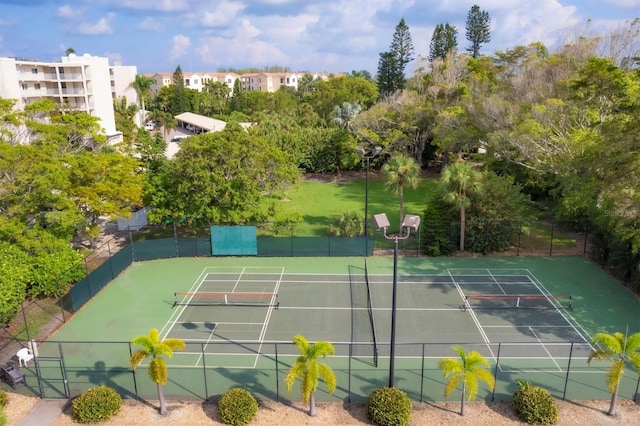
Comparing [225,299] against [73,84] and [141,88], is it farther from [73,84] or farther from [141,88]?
[141,88]

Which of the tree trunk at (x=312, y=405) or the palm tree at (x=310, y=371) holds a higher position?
the palm tree at (x=310, y=371)

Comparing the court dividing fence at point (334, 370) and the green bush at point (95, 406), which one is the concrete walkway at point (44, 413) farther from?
the green bush at point (95, 406)

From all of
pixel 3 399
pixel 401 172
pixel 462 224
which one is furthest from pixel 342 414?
pixel 401 172

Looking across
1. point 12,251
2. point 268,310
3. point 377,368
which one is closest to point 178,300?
point 268,310

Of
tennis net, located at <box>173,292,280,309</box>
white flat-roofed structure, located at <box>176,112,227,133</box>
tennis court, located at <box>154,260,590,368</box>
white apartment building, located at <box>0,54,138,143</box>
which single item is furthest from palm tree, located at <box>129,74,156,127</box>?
tennis net, located at <box>173,292,280,309</box>

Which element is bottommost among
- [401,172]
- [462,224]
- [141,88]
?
[462,224]

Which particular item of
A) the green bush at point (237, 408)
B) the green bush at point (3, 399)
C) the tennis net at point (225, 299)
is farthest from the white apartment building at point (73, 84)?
the green bush at point (237, 408)

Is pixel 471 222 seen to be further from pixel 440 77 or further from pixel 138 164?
pixel 440 77
